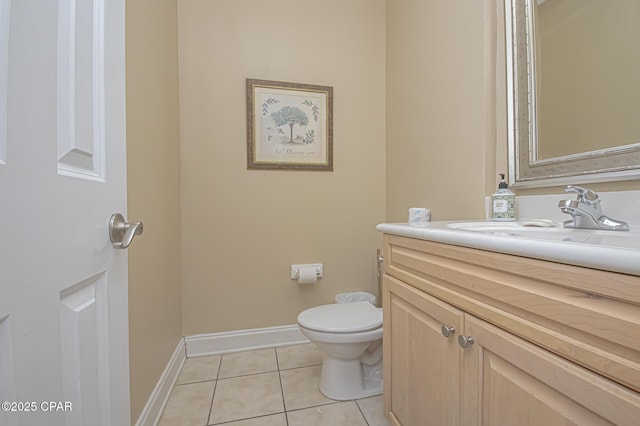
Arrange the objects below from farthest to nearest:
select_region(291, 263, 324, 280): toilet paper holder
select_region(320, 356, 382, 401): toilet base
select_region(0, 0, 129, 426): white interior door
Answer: select_region(291, 263, 324, 280): toilet paper holder < select_region(320, 356, 382, 401): toilet base < select_region(0, 0, 129, 426): white interior door

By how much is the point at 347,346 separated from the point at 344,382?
0.77 ft

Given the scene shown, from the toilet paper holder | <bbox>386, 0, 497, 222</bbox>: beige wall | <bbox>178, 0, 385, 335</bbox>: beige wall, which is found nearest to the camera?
<bbox>386, 0, 497, 222</bbox>: beige wall

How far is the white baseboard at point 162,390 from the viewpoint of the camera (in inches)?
42.6

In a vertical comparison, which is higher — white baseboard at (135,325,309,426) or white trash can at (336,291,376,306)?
white trash can at (336,291,376,306)

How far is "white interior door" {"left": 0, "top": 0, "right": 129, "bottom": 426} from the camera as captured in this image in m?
0.33

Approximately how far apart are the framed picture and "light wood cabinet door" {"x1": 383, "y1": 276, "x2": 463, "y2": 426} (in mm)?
1101

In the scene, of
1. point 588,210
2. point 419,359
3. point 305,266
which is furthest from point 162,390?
point 588,210

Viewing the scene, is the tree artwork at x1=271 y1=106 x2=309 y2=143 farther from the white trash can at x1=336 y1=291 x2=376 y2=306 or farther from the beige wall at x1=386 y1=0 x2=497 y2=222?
the white trash can at x1=336 y1=291 x2=376 y2=306

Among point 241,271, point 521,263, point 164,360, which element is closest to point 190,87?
point 241,271

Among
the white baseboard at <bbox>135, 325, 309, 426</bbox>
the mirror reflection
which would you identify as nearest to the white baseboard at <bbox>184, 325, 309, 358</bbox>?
the white baseboard at <bbox>135, 325, 309, 426</bbox>

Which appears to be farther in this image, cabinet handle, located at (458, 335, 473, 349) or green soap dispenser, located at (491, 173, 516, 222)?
green soap dispenser, located at (491, 173, 516, 222)

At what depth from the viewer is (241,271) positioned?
1.79 meters

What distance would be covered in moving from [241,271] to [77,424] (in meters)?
1.35

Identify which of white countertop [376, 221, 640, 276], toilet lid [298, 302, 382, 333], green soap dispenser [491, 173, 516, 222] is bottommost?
toilet lid [298, 302, 382, 333]
